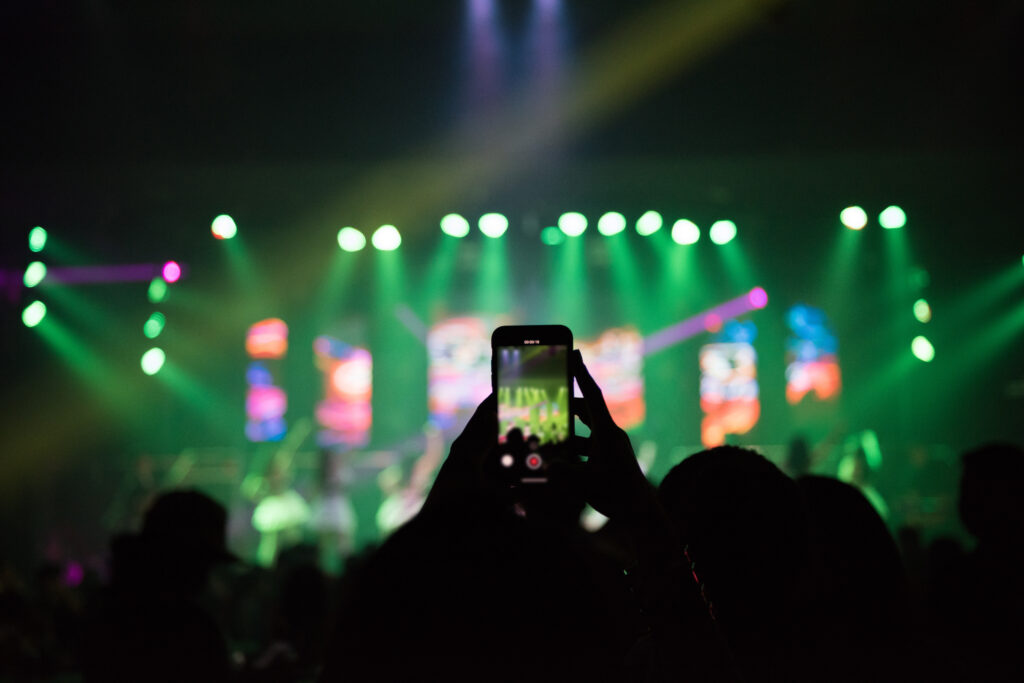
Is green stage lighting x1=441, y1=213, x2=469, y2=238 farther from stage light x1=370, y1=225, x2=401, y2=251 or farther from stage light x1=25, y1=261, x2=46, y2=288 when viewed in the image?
stage light x1=25, y1=261, x2=46, y2=288

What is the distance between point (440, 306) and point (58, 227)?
13.9 ft

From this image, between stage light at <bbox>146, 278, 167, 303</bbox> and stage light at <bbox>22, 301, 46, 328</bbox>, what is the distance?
111cm

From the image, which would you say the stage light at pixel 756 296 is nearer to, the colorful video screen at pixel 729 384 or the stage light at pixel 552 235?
the colorful video screen at pixel 729 384

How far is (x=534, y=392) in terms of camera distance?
3.74 feet

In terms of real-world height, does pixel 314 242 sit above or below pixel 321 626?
above

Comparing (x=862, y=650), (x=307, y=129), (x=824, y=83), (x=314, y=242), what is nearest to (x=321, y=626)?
(x=862, y=650)

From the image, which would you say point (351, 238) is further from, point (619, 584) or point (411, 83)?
point (619, 584)

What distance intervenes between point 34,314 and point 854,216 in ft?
29.1

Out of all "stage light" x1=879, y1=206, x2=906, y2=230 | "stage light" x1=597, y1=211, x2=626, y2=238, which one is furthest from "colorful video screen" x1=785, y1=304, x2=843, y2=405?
"stage light" x1=597, y1=211, x2=626, y2=238

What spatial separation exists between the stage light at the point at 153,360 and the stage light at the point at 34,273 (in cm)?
142

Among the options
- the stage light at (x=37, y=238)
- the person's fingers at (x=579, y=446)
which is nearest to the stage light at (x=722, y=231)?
the stage light at (x=37, y=238)

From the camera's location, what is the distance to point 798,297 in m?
9.52

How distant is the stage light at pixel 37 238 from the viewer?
8.13 meters

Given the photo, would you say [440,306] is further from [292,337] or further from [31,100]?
[31,100]
